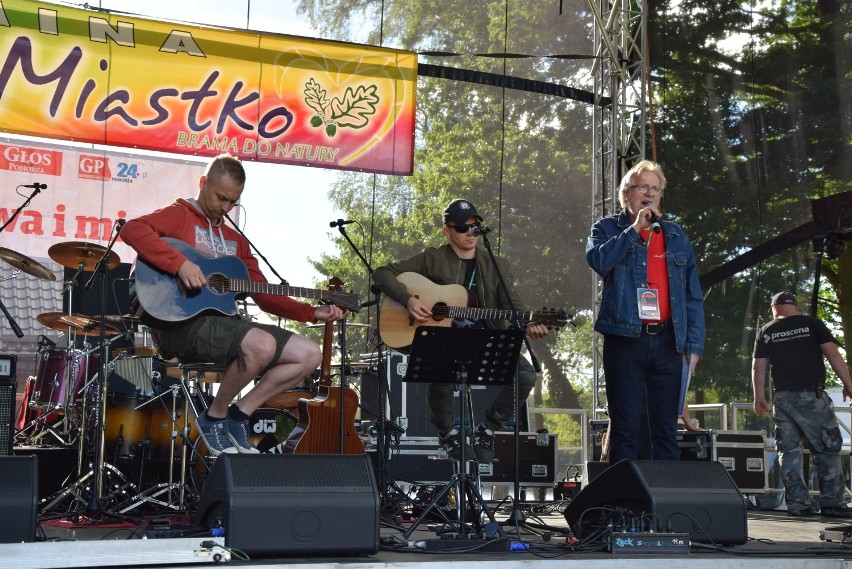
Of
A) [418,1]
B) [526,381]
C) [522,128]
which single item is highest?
[418,1]

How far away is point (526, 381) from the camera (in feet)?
18.1

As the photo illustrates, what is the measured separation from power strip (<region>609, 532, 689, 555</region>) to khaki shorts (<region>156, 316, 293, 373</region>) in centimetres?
196

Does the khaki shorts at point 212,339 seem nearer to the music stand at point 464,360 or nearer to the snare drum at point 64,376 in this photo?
the music stand at point 464,360

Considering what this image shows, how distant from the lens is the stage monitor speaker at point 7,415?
17.8 ft

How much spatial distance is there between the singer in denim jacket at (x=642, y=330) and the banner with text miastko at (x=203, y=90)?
4079 millimetres

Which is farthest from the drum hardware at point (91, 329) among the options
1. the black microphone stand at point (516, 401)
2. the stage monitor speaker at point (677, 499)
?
the stage monitor speaker at point (677, 499)

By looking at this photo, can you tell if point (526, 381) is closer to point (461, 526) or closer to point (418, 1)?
point (461, 526)

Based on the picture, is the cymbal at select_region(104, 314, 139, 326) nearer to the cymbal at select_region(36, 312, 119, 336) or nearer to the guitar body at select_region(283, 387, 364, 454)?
the cymbal at select_region(36, 312, 119, 336)

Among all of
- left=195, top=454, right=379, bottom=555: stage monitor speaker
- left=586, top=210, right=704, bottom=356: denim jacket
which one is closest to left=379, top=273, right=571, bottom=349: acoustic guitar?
left=586, top=210, right=704, bottom=356: denim jacket

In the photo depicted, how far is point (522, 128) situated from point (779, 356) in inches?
263

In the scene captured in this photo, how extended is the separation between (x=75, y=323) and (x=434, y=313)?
7.99 ft

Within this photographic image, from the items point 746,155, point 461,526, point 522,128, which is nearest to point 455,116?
point 522,128

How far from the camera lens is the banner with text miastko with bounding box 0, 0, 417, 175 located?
768 centimetres

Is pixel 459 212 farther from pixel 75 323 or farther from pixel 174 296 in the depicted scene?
pixel 75 323
